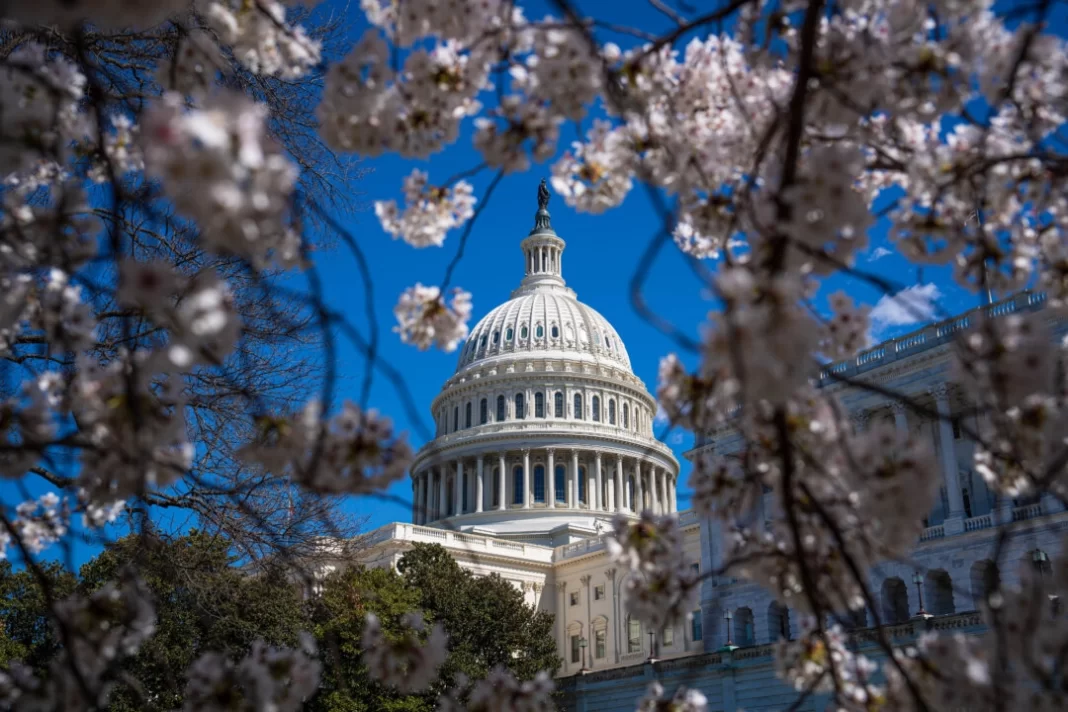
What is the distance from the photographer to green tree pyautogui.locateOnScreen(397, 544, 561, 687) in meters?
50.9

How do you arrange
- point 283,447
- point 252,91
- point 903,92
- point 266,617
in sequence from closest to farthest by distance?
1. point 283,447
2. point 903,92
3. point 252,91
4. point 266,617

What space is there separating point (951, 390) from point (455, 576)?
85.6 ft

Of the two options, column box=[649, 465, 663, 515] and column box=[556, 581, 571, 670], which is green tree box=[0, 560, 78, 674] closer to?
column box=[556, 581, 571, 670]

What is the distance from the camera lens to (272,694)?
534 centimetres

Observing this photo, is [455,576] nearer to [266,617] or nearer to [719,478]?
[266,617]

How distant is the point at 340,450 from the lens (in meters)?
4.67

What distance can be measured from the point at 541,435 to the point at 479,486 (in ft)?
25.6

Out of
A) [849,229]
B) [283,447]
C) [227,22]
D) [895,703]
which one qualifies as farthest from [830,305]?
[227,22]

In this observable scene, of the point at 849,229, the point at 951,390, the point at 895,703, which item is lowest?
the point at 895,703

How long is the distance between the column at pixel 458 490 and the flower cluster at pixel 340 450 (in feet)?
321

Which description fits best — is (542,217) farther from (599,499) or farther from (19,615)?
(19,615)

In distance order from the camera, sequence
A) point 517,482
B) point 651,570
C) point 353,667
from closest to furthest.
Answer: point 651,570 < point 353,667 < point 517,482

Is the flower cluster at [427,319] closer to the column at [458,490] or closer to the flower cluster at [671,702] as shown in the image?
the flower cluster at [671,702]

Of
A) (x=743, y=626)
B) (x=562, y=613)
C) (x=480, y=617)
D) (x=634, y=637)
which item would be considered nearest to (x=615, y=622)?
(x=634, y=637)
